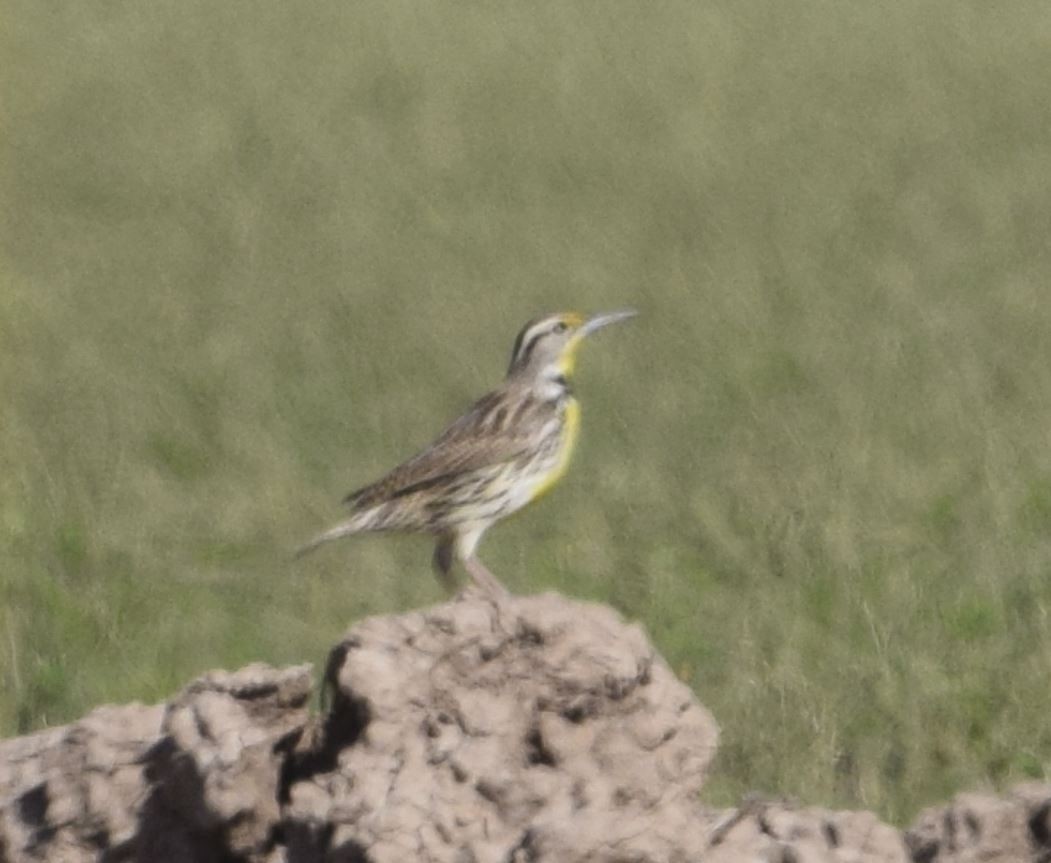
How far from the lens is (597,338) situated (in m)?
13.8

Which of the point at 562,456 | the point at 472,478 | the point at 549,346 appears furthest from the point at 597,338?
the point at 472,478

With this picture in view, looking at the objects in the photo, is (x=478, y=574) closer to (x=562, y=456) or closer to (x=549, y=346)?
(x=562, y=456)

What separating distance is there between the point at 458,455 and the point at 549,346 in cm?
95

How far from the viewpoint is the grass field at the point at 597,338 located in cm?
893

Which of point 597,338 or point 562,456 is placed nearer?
Answer: point 562,456

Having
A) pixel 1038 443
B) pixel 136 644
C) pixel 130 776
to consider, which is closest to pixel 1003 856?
pixel 130 776

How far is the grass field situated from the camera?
29.3ft

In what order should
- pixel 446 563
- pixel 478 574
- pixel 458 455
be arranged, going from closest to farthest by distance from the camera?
1. pixel 478 574
2. pixel 458 455
3. pixel 446 563

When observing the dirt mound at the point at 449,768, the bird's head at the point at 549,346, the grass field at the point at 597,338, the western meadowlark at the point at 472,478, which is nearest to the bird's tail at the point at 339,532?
the western meadowlark at the point at 472,478

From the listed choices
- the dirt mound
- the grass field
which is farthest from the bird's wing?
the dirt mound

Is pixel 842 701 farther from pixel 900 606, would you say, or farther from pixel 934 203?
pixel 934 203

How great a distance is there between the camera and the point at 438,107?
2033 centimetres

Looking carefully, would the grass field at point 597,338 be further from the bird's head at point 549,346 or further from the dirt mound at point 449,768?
the dirt mound at point 449,768

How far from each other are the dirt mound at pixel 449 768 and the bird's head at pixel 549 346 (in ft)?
15.2
